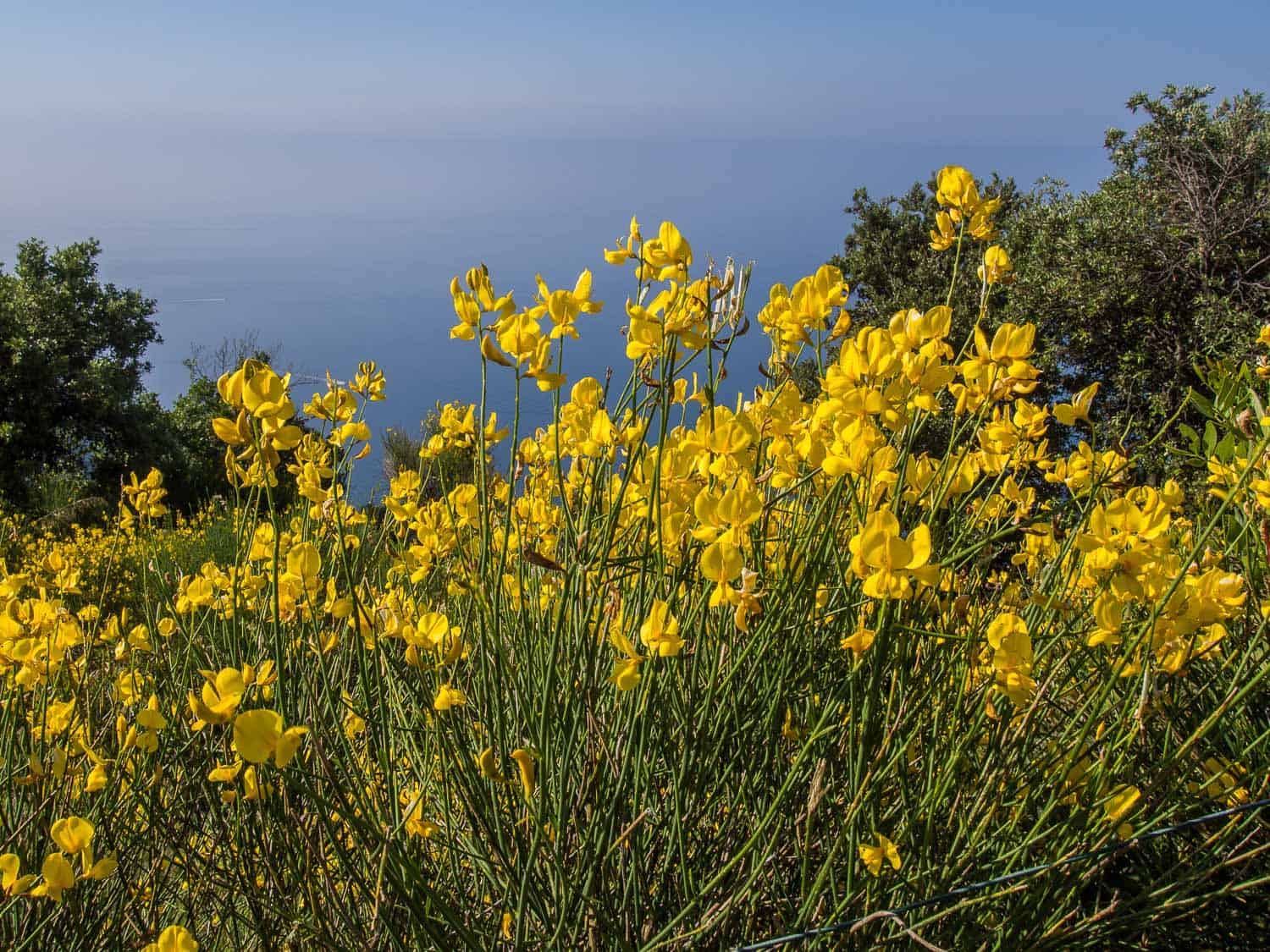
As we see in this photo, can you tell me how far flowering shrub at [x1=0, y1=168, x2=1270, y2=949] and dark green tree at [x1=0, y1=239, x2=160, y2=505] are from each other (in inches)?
480

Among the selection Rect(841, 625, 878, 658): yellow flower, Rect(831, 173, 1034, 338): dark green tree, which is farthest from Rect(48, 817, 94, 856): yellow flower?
Rect(831, 173, 1034, 338): dark green tree

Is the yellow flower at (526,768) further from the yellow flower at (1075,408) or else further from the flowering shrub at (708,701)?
the yellow flower at (1075,408)

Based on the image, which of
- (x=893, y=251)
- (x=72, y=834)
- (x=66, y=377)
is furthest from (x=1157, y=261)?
(x=66, y=377)

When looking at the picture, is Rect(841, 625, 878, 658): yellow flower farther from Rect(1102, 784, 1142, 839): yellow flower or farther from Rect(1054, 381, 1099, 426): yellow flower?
Rect(1054, 381, 1099, 426): yellow flower

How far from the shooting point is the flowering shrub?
104 cm

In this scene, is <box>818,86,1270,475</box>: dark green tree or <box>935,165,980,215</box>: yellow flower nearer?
<box>935,165,980,215</box>: yellow flower

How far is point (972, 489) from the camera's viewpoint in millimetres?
1473

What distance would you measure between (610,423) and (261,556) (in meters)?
0.74

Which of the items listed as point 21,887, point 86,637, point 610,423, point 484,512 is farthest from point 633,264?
point 86,637

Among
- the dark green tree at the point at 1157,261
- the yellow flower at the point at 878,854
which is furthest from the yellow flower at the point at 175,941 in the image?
the dark green tree at the point at 1157,261

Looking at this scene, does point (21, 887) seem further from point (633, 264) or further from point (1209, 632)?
point (1209, 632)

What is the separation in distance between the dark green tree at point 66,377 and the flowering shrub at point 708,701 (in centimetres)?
1220

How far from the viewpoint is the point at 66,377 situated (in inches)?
492

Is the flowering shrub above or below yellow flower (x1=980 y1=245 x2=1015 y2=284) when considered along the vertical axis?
below
